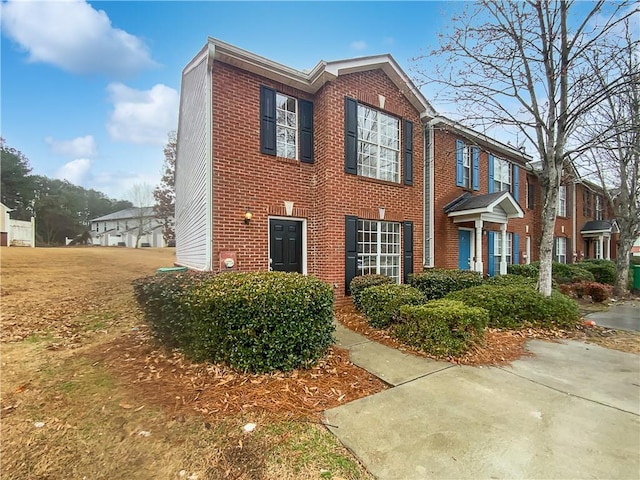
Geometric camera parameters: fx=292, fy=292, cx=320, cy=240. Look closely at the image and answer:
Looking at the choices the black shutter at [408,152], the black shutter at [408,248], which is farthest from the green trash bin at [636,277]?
the black shutter at [408,152]

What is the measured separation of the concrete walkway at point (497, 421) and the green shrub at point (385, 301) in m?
1.41

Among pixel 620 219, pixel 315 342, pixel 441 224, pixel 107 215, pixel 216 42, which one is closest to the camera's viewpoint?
pixel 315 342

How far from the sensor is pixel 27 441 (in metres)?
2.68

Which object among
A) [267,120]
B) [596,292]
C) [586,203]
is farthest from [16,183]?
[586,203]

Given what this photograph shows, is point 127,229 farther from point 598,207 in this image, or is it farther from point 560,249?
point 598,207

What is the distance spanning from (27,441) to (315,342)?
3.04 meters

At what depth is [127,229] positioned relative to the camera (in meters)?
44.6

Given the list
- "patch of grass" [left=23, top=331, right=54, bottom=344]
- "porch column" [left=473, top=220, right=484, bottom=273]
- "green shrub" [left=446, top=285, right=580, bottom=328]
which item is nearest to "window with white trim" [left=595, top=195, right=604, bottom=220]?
"porch column" [left=473, top=220, right=484, bottom=273]

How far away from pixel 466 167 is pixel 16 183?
4212cm

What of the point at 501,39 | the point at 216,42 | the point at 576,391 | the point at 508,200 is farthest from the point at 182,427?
the point at 508,200

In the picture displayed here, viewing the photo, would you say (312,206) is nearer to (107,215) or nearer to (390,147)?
(390,147)

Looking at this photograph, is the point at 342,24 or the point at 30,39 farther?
the point at 342,24

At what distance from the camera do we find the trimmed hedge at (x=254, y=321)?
3.78 m

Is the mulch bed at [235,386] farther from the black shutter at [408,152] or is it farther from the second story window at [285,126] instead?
the black shutter at [408,152]
